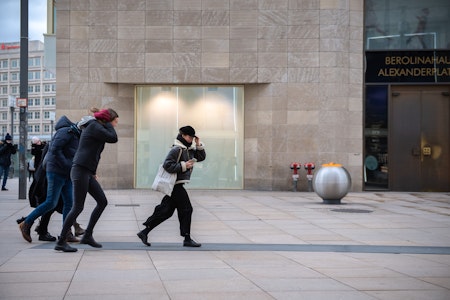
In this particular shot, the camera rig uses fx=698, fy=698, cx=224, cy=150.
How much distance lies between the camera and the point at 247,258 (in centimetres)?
853

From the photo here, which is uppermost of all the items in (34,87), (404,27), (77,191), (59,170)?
(34,87)

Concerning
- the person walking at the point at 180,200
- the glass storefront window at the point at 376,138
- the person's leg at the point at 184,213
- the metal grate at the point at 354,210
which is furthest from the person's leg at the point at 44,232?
the glass storefront window at the point at 376,138

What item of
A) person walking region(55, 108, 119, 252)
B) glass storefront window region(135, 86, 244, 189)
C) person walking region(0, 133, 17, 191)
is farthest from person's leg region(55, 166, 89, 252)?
person walking region(0, 133, 17, 191)

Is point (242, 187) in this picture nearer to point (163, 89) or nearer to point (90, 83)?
point (163, 89)

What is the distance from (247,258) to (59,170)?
2987 mm

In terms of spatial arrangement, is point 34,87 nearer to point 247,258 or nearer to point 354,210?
point 354,210

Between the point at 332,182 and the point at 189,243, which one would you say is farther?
the point at 332,182

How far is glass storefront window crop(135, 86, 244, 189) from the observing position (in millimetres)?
23344

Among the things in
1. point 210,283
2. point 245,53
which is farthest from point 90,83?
point 210,283

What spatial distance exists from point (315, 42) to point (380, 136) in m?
3.84

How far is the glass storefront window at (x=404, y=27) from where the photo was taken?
2319 centimetres

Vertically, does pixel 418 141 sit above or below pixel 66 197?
above

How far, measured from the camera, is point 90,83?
2280cm

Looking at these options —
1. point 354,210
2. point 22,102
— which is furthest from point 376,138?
point 22,102
